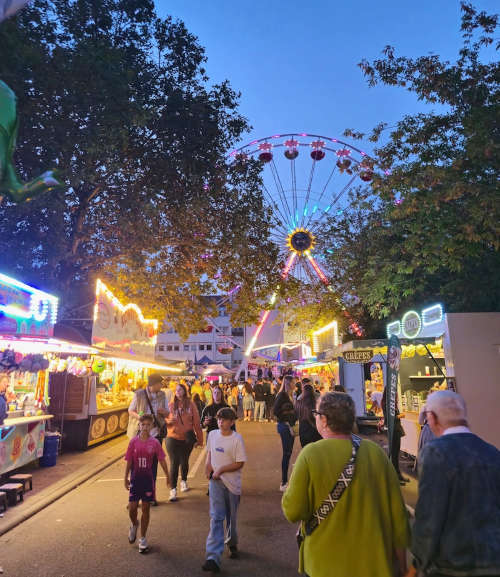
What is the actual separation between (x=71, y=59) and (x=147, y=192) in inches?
187

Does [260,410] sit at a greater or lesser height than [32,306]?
lesser

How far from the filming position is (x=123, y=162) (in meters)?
15.9

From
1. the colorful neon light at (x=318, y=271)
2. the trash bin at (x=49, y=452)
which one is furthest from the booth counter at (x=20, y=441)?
the colorful neon light at (x=318, y=271)

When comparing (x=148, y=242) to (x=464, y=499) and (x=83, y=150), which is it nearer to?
(x=83, y=150)

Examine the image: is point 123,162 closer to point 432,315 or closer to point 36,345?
point 36,345

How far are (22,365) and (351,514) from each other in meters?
8.98

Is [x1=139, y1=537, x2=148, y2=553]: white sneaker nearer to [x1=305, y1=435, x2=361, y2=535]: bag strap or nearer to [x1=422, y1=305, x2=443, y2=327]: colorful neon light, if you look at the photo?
[x1=305, y1=435, x2=361, y2=535]: bag strap

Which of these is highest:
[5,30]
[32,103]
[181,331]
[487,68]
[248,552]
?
[5,30]

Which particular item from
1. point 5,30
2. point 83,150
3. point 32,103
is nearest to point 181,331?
point 83,150

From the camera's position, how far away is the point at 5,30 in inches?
455

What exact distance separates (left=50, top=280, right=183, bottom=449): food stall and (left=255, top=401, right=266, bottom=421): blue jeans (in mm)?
6112

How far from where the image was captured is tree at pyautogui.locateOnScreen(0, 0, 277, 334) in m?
13.1

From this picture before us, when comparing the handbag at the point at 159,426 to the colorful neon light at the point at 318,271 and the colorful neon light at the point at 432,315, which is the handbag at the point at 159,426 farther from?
the colorful neon light at the point at 318,271

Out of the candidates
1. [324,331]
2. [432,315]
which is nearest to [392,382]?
[432,315]
